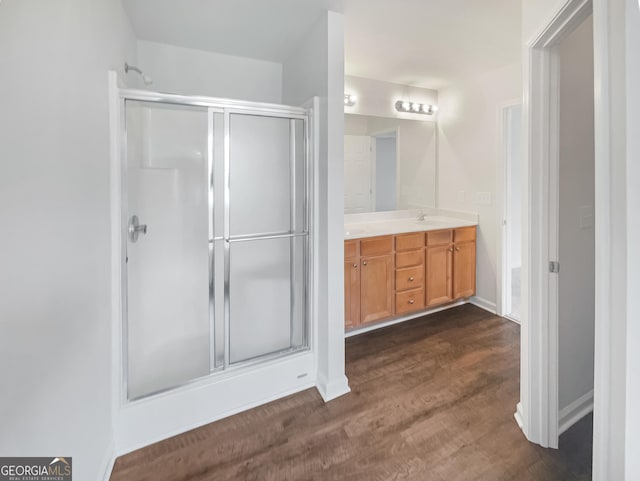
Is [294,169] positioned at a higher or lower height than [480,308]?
higher

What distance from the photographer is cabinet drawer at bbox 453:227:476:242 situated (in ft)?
11.0

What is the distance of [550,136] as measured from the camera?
1.54 metres

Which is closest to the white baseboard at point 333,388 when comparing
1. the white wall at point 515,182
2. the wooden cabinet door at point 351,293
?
the wooden cabinet door at point 351,293

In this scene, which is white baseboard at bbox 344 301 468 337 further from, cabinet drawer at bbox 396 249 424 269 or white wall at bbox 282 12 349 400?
white wall at bbox 282 12 349 400

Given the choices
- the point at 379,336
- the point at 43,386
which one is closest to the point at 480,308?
the point at 379,336

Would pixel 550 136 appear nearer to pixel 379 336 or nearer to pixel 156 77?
pixel 379 336

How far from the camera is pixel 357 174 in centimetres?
333

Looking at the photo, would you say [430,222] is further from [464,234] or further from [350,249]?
[350,249]

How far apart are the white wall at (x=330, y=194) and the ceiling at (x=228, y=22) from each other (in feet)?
0.45

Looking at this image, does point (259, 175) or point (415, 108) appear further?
point (415, 108)

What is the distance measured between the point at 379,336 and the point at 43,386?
2.44 meters

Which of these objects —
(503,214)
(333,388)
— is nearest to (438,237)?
(503,214)
